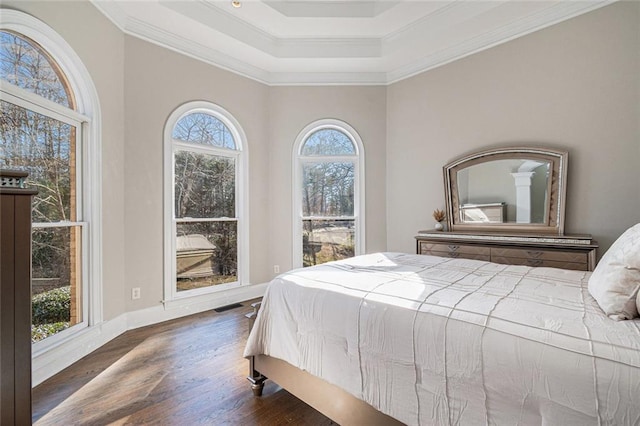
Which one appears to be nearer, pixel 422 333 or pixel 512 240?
pixel 422 333

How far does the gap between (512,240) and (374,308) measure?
228cm

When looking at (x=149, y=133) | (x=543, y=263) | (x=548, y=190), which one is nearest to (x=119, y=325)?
(x=149, y=133)

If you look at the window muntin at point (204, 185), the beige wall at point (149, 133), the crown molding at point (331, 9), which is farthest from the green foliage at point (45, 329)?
the crown molding at point (331, 9)

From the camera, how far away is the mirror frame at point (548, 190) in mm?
2902

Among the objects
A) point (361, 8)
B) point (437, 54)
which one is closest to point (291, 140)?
point (361, 8)

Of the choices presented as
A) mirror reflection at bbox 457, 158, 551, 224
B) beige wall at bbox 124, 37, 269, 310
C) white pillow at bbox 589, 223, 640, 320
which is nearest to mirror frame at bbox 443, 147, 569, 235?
mirror reflection at bbox 457, 158, 551, 224

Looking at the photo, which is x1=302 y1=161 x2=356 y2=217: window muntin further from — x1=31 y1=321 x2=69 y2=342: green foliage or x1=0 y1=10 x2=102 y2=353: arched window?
x1=31 y1=321 x2=69 y2=342: green foliage

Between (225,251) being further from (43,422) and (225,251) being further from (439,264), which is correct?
(439,264)

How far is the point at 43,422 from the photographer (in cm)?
162

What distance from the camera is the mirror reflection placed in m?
3.05

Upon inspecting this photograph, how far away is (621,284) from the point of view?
1093 millimetres

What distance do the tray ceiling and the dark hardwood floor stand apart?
3.08 m

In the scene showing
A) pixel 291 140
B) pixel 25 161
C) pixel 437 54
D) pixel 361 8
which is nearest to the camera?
pixel 25 161

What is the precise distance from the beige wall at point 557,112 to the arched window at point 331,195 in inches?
29.0
